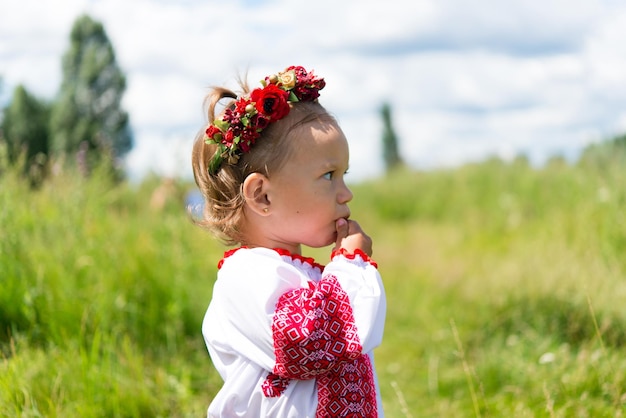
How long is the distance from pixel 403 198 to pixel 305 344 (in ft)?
41.5

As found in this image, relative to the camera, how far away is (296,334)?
2279 millimetres

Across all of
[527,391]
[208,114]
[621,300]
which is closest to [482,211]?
[621,300]

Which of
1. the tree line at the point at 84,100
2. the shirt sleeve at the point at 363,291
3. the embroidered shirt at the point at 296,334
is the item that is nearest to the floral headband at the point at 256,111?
the embroidered shirt at the point at 296,334

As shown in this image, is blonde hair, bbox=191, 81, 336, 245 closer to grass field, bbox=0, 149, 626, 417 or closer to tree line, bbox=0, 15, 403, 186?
grass field, bbox=0, 149, 626, 417

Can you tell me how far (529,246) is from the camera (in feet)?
25.4

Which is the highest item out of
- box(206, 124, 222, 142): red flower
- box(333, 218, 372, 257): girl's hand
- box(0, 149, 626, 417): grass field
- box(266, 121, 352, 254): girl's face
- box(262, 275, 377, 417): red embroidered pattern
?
box(206, 124, 222, 142): red flower

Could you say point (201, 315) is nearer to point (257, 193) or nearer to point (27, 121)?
point (257, 193)

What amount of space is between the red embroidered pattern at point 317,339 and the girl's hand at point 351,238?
0.14 m

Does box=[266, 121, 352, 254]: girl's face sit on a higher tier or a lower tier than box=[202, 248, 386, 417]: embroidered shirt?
higher

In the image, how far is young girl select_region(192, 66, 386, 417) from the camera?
7.59ft

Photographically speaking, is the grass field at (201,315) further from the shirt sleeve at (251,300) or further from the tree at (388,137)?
the tree at (388,137)

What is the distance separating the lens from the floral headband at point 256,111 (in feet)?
8.22

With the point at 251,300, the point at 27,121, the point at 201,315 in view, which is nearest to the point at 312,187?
the point at 251,300

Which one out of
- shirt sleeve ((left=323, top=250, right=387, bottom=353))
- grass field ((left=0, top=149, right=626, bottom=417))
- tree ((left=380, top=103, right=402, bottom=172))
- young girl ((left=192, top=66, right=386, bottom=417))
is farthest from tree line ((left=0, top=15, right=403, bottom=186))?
shirt sleeve ((left=323, top=250, right=387, bottom=353))
